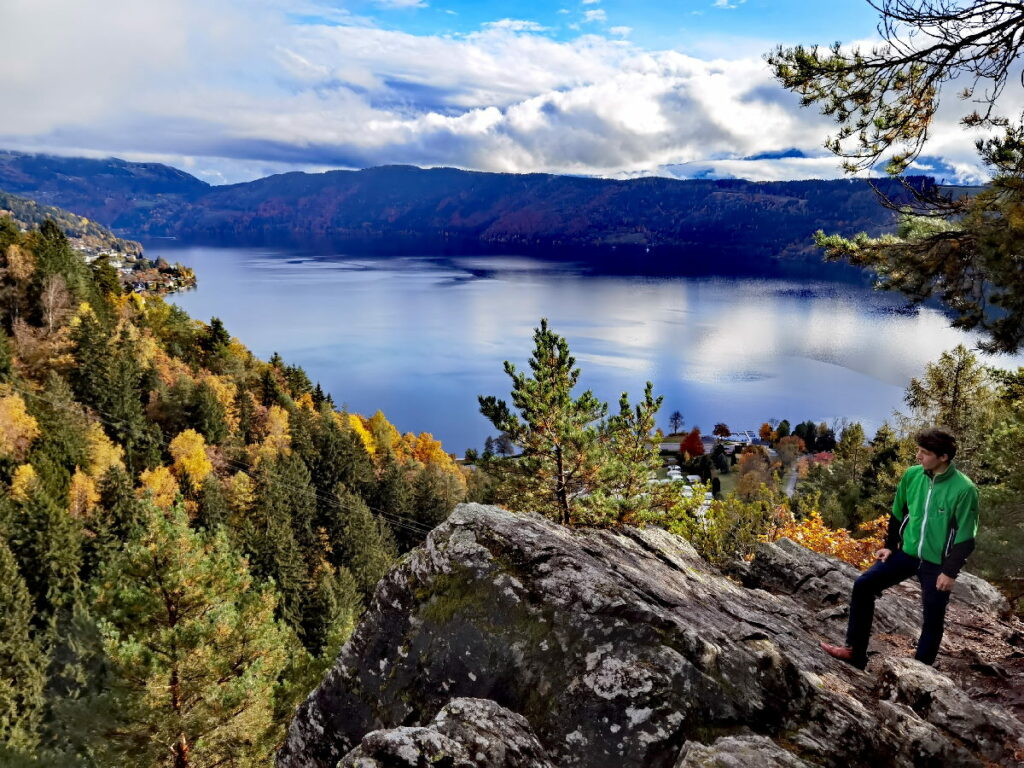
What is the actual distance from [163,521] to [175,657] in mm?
3202

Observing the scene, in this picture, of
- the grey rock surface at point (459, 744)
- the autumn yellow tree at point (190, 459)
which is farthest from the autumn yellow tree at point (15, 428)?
the grey rock surface at point (459, 744)

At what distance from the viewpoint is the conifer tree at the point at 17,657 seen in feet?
102

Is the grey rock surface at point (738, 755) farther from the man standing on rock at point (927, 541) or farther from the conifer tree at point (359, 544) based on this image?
the conifer tree at point (359, 544)

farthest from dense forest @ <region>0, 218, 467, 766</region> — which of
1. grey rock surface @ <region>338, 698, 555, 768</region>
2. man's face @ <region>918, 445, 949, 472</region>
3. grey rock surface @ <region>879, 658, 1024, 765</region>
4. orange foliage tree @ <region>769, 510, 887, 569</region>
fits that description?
orange foliage tree @ <region>769, 510, 887, 569</region>

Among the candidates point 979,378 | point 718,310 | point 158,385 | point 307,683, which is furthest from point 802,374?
point 307,683

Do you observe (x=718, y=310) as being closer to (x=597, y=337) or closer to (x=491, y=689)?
(x=597, y=337)

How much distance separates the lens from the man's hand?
19.4ft

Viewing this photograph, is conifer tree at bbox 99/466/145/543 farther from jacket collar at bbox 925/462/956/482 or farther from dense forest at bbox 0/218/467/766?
jacket collar at bbox 925/462/956/482

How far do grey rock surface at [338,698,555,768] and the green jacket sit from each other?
451cm

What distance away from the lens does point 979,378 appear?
2680cm

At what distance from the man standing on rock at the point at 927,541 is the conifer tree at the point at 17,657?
39848 mm

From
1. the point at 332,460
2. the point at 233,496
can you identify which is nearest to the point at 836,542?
the point at 233,496

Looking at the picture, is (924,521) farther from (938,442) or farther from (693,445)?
(693,445)

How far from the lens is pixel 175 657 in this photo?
13703mm
